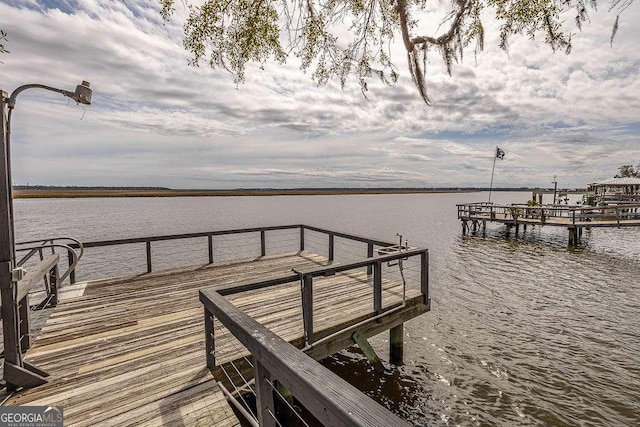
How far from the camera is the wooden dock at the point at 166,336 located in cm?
294

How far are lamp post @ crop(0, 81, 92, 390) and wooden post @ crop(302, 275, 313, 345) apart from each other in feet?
9.41

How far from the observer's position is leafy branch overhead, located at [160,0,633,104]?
5332 mm

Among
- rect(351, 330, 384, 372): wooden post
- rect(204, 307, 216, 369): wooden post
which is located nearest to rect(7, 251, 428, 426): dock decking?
rect(204, 307, 216, 369): wooden post

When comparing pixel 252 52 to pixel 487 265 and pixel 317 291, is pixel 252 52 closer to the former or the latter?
pixel 317 291

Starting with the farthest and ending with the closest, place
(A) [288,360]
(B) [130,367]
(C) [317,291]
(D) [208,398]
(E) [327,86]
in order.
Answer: (E) [327,86] → (C) [317,291] → (B) [130,367] → (D) [208,398] → (A) [288,360]

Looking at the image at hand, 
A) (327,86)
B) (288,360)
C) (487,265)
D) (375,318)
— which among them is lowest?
(487,265)

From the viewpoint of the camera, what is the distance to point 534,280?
12750 mm

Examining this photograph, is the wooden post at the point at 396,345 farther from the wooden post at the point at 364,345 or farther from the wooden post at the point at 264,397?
the wooden post at the point at 264,397

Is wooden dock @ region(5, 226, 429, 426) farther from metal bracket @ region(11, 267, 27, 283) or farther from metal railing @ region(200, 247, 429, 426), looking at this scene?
metal bracket @ region(11, 267, 27, 283)

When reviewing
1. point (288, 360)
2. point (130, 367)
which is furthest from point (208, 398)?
point (288, 360)

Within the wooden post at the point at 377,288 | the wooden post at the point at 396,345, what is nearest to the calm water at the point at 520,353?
the wooden post at the point at 396,345

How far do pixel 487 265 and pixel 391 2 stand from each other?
1365 centimetres

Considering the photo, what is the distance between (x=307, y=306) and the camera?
413 cm

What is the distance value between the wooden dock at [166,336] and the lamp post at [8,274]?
0.19m
